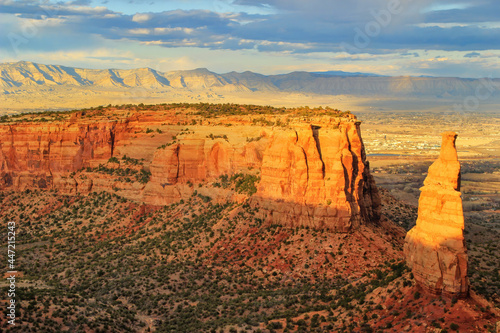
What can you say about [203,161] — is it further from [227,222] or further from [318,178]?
[318,178]

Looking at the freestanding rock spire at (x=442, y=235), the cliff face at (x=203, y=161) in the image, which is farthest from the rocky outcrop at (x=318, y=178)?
the freestanding rock spire at (x=442, y=235)

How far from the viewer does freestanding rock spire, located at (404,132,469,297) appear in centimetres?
3133

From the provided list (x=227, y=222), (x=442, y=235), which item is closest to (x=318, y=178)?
(x=227, y=222)

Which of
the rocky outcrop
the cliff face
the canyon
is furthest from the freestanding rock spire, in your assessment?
the cliff face

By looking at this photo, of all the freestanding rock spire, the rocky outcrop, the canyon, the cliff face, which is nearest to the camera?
the freestanding rock spire

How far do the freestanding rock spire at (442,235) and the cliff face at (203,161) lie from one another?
14.5 m

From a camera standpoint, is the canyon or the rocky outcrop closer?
the canyon

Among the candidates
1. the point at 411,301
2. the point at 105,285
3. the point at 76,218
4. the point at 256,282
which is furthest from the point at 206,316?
the point at 76,218

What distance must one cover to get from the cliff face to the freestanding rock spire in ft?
47.7

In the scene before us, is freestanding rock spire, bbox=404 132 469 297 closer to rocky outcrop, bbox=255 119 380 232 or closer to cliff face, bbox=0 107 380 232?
rocky outcrop, bbox=255 119 380 232

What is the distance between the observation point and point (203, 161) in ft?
204

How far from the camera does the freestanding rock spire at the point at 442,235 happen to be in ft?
103

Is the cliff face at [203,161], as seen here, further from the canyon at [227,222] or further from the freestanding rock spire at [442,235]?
the freestanding rock spire at [442,235]

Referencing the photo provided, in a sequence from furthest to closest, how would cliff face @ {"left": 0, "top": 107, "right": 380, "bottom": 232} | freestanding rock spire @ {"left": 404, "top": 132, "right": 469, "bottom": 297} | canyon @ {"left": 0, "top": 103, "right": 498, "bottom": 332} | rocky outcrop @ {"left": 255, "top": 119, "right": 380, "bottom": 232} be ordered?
cliff face @ {"left": 0, "top": 107, "right": 380, "bottom": 232} → rocky outcrop @ {"left": 255, "top": 119, "right": 380, "bottom": 232} → canyon @ {"left": 0, "top": 103, "right": 498, "bottom": 332} → freestanding rock spire @ {"left": 404, "top": 132, "right": 469, "bottom": 297}
